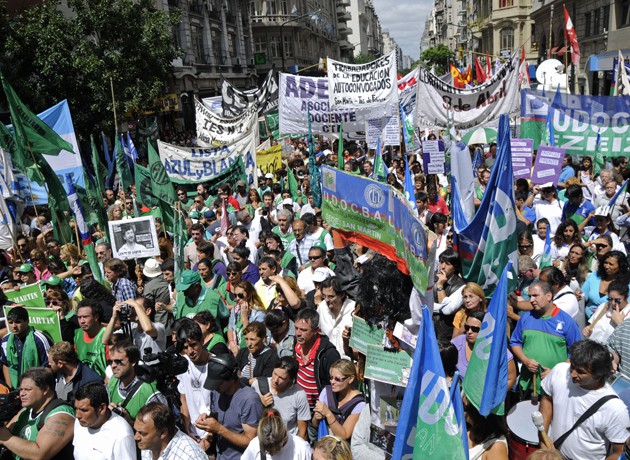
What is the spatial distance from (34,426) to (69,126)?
7.71 m

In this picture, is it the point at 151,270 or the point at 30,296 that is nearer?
the point at 30,296

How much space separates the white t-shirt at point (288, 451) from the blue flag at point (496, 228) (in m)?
2.28

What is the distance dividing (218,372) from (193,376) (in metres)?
0.65

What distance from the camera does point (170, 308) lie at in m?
6.16

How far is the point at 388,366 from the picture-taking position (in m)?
3.75

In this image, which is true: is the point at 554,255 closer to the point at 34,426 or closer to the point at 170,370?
the point at 170,370

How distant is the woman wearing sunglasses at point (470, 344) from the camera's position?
421cm

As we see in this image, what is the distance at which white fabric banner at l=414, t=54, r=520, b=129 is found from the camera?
38.6 ft

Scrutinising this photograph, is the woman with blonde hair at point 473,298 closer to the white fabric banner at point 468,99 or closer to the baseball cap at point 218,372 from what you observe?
the baseball cap at point 218,372

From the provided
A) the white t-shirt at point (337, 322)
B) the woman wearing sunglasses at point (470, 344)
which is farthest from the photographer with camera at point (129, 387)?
the woman wearing sunglasses at point (470, 344)

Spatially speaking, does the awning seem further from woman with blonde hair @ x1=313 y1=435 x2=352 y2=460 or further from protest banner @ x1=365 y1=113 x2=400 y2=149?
woman with blonde hair @ x1=313 y1=435 x2=352 y2=460

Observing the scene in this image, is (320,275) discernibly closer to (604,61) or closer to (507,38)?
(604,61)

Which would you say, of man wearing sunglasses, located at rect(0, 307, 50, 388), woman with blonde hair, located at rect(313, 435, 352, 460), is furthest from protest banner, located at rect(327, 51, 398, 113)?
woman with blonde hair, located at rect(313, 435, 352, 460)

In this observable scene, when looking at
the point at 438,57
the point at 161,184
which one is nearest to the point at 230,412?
the point at 161,184
